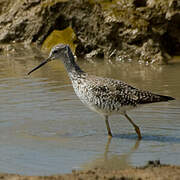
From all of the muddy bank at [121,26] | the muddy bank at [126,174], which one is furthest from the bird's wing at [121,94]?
the muddy bank at [121,26]

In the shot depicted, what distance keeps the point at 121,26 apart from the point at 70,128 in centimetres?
703

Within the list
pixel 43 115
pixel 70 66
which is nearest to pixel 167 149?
pixel 70 66

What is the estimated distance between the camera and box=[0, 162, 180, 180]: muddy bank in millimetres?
5828

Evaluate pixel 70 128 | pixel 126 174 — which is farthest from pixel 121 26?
pixel 126 174

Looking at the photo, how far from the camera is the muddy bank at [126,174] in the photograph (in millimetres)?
5828

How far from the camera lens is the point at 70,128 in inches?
345

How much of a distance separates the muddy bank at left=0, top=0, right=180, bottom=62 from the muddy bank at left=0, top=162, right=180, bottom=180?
28.4 ft

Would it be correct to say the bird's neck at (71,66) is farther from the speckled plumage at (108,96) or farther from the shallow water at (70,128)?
the shallow water at (70,128)

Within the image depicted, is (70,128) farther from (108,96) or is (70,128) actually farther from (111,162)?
(111,162)

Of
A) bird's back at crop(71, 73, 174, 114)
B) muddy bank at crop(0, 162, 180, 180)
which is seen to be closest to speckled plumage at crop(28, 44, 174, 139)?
bird's back at crop(71, 73, 174, 114)

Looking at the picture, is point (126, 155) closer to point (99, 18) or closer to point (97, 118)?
point (97, 118)

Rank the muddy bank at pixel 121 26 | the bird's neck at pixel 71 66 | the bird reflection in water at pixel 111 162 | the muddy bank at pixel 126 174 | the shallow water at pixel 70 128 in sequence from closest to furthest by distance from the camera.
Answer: the muddy bank at pixel 126 174
the bird reflection in water at pixel 111 162
the shallow water at pixel 70 128
the bird's neck at pixel 71 66
the muddy bank at pixel 121 26

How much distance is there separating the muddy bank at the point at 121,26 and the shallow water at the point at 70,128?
5.22ft

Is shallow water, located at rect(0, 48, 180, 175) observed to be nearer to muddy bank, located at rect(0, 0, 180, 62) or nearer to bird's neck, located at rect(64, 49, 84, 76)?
bird's neck, located at rect(64, 49, 84, 76)
